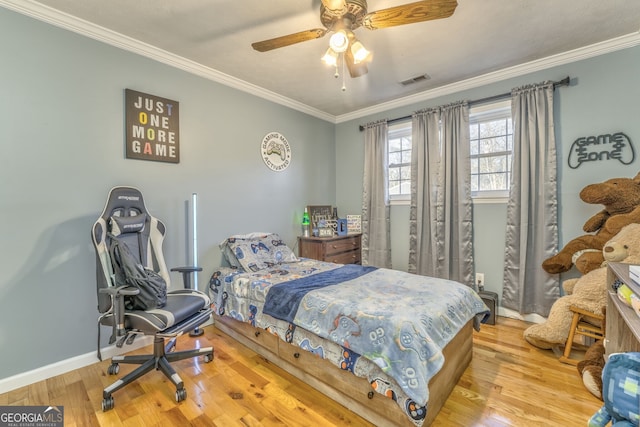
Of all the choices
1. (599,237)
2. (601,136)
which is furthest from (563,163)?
(599,237)

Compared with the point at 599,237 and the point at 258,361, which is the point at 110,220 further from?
the point at 599,237

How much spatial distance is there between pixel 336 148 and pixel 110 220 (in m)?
3.24

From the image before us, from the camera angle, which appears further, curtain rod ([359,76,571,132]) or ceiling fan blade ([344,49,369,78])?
curtain rod ([359,76,571,132])

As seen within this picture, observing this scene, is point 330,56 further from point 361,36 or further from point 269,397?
point 269,397

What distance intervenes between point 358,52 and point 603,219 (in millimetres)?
2467

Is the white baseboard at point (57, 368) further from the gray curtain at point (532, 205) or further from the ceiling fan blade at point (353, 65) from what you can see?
the gray curtain at point (532, 205)

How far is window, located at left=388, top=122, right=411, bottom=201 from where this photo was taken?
3760 millimetres

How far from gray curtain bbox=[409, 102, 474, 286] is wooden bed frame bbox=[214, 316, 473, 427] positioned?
1.20 m

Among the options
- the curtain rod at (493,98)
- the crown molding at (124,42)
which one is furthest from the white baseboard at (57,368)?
the curtain rod at (493,98)

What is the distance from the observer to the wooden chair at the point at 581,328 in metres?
2.05

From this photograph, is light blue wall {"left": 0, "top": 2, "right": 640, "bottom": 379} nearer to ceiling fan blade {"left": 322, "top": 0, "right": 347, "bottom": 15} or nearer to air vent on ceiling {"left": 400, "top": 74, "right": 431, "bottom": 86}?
air vent on ceiling {"left": 400, "top": 74, "right": 431, "bottom": 86}

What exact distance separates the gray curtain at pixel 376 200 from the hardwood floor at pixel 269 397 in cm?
177

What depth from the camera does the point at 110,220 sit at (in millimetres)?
1972

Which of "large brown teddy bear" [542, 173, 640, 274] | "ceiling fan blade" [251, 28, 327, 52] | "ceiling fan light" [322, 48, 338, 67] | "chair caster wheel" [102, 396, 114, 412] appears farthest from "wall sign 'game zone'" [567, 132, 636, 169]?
"chair caster wheel" [102, 396, 114, 412]
